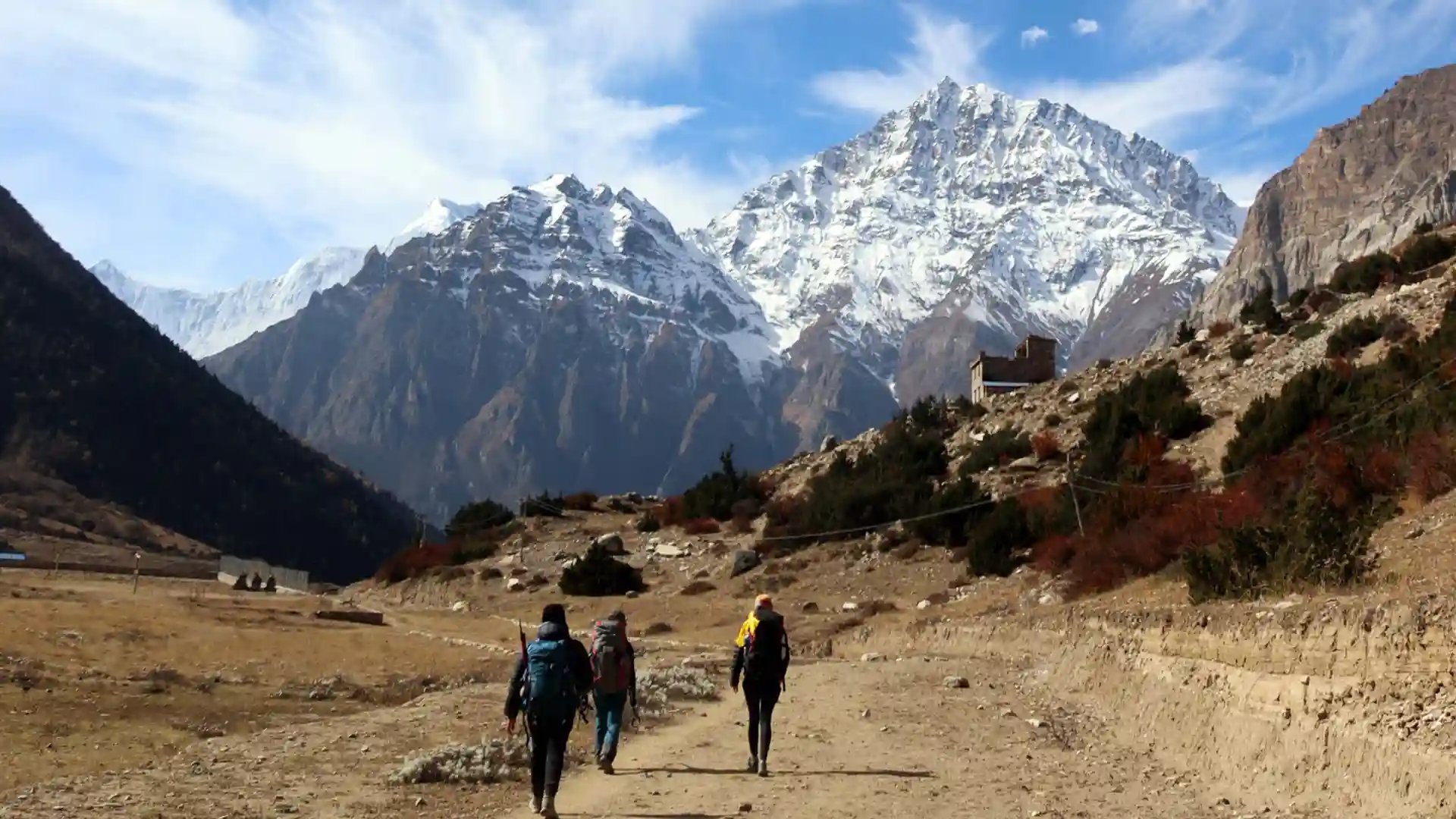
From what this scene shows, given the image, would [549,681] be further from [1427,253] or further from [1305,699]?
[1427,253]

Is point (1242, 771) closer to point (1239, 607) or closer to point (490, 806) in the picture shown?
point (1239, 607)

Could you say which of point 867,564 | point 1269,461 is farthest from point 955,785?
point 867,564

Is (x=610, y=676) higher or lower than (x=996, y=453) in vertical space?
lower

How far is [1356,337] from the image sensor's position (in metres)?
36.6

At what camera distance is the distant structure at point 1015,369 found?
61.1 metres

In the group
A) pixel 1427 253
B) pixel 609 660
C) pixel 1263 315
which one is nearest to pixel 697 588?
pixel 1263 315

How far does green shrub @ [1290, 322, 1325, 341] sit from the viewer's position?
40156 mm

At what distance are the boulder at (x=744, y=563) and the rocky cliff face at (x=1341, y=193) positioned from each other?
371ft

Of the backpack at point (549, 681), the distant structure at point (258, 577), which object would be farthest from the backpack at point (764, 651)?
the distant structure at point (258, 577)

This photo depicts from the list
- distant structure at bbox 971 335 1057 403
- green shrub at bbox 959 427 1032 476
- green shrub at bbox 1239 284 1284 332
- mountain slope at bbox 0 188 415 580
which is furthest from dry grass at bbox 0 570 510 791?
mountain slope at bbox 0 188 415 580

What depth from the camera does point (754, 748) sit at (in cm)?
1182

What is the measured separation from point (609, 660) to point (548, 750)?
2.09 metres

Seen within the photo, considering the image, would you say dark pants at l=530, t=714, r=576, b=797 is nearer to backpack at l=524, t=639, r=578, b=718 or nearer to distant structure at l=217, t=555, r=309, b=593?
backpack at l=524, t=639, r=578, b=718

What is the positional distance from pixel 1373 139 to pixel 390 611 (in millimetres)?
197023
